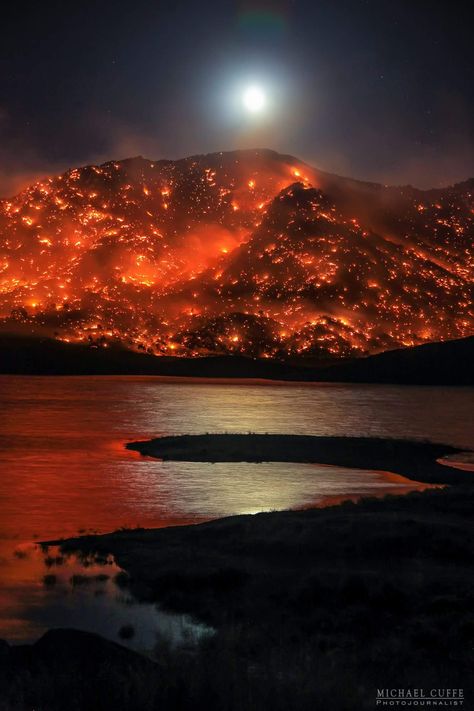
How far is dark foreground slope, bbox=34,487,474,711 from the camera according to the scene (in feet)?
39.2

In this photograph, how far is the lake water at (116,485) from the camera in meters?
22.9

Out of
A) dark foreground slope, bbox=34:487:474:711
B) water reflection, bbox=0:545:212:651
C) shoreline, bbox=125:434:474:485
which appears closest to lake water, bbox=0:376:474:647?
water reflection, bbox=0:545:212:651

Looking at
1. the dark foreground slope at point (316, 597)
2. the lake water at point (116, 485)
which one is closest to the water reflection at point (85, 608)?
the lake water at point (116, 485)

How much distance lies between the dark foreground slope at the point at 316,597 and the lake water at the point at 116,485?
1.72m

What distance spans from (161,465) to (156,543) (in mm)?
34503

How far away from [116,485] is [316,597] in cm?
3260

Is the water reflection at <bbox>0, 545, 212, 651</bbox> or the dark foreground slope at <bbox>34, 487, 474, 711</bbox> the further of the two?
the water reflection at <bbox>0, 545, 212, 651</bbox>

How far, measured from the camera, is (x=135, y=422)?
120m

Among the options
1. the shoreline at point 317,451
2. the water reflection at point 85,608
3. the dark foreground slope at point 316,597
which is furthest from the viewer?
the shoreline at point 317,451

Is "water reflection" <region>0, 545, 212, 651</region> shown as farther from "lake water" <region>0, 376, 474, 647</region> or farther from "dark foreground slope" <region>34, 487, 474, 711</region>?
"dark foreground slope" <region>34, 487, 474, 711</region>

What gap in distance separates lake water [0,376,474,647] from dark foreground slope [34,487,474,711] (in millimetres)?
1722

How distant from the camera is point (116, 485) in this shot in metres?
52.9

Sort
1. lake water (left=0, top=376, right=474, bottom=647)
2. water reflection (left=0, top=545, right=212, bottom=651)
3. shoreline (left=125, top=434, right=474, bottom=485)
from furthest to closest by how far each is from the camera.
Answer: shoreline (left=125, top=434, right=474, bottom=485) < lake water (left=0, top=376, right=474, bottom=647) < water reflection (left=0, top=545, right=212, bottom=651)

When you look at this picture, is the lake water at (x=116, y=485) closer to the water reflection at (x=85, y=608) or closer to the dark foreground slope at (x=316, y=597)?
the water reflection at (x=85, y=608)
